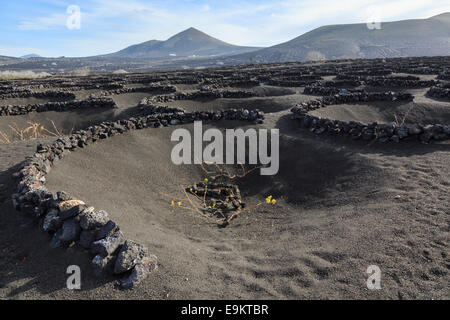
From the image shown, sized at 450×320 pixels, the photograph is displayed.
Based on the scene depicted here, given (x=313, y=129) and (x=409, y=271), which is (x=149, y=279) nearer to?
(x=409, y=271)

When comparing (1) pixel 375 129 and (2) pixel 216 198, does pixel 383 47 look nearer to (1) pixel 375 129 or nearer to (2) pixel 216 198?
(1) pixel 375 129

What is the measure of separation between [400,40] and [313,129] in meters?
215

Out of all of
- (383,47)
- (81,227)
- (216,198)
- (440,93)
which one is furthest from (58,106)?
(383,47)

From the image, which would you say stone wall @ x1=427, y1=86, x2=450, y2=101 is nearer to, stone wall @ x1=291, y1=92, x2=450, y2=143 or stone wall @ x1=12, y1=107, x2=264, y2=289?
stone wall @ x1=291, y1=92, x2=450, y2=143

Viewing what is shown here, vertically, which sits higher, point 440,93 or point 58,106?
point 440,93

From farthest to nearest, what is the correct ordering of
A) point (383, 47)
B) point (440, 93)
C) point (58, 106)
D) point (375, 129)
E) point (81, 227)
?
point (383, 47), point (58, 106), point (440, 93), point (375, 129), point (81, 227)

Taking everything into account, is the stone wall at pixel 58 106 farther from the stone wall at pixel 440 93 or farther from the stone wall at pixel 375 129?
the stone wall at pixel 440 93

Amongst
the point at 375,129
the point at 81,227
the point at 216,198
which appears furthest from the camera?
the point at 375,129

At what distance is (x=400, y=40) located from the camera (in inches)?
7106

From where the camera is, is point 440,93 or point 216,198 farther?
point 440,93

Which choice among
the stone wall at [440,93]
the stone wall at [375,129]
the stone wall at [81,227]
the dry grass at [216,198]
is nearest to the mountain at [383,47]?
the stone wall at [440,93]

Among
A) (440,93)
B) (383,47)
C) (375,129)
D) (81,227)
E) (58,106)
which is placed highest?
(383,47)

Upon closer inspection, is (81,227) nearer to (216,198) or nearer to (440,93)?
(216,198)
